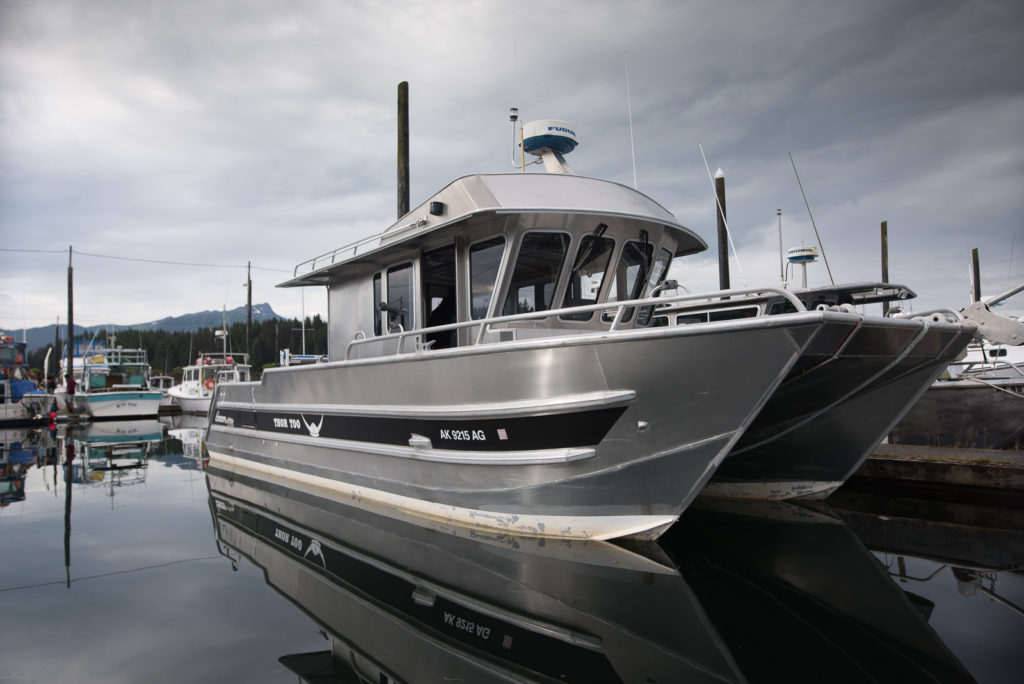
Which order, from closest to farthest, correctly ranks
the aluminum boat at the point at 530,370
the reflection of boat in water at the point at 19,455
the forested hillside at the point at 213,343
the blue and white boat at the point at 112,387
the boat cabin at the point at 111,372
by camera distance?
1. the aluminum boat at the point at 530,370
2. the reflection of boat in water at the point at 19,455
3. the blue and white boat at the point at 112,387
4. the boat cabin at the point at 111,372
5. the forested hillside at the point at 213,343

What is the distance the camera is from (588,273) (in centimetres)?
592

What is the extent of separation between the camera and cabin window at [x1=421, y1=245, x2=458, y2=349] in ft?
20.8

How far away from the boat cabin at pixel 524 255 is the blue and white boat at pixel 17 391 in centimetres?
2313

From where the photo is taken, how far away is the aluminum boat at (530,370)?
4246 millimetres

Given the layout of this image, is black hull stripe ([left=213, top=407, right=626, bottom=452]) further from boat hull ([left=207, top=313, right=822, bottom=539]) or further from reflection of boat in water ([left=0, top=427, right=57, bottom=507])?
reflection of boat in water ([left=0, top=427, right=57, bottom=507])

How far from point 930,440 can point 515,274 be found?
20.5 feet

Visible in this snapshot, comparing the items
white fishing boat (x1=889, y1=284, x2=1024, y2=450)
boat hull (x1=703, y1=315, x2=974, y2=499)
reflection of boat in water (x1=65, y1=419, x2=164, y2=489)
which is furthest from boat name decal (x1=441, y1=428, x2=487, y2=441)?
reflection of boat in water (x1=65, y1=419, x2=164, y2=489)

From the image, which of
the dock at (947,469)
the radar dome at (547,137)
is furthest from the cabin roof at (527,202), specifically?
the dock at (947,469)

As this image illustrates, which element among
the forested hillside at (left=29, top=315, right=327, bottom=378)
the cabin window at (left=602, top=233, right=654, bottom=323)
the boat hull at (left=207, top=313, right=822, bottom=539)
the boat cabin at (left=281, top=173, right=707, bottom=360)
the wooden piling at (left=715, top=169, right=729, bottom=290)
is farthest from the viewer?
the forested hillside at (left=29, top=315, right=327, bottom=378)

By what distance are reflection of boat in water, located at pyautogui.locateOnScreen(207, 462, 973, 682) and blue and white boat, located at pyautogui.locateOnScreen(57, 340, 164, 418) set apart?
24.2 meters

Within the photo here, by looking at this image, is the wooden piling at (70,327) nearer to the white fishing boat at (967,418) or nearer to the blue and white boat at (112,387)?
the blue and white boat at (112,387)

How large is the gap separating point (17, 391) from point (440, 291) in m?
27.7

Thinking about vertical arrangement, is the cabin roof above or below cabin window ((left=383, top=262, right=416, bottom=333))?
above

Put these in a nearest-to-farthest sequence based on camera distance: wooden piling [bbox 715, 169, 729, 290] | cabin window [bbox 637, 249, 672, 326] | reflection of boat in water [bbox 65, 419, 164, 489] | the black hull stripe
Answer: the black hull stripe
cabin window [bbox 637, 249, 672, 326]
reflection of boat in water [bbox 65, 419, 164, 489]
wooden piling [bbox 715, 169, 729, 290]
